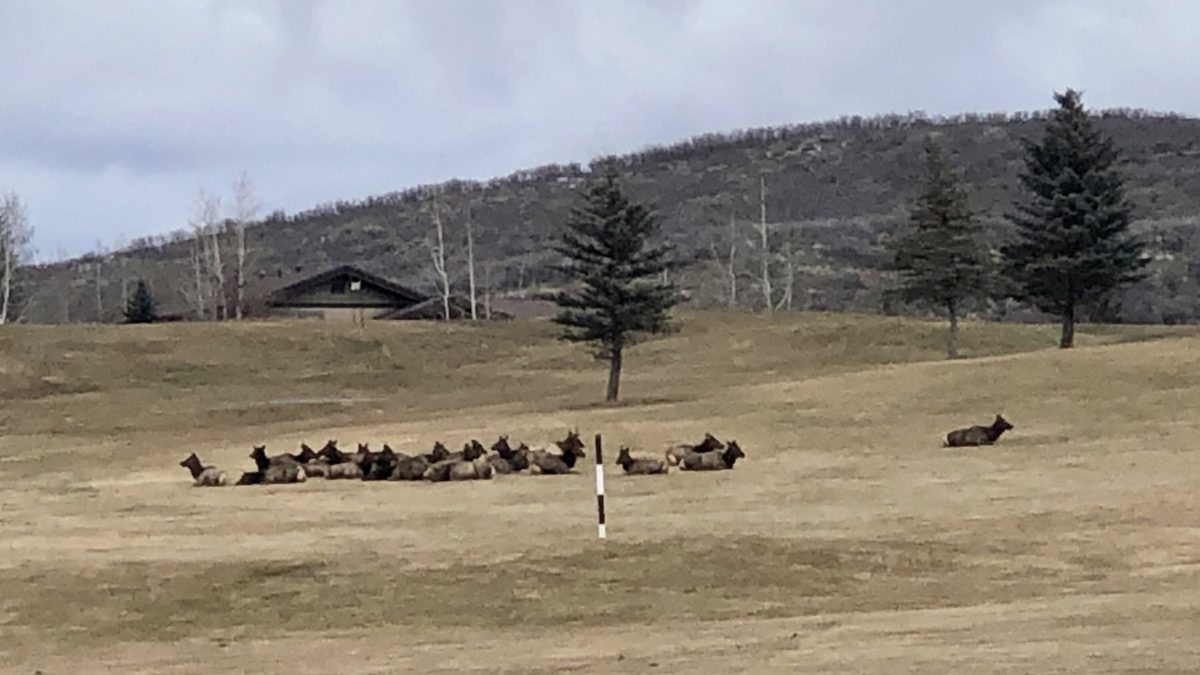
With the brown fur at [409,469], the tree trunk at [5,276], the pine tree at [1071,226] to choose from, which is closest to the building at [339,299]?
the tree trunk at [5,276]

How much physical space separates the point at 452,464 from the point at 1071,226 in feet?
108

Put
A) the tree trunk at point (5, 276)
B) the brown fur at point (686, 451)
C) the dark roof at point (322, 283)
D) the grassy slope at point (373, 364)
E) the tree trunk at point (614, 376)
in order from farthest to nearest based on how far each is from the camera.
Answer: the dark roof at point (322, 283)
the tree trunk at point (5, 276)
the grassy slope at point (373, 364)
the tree trunk at point (614, 376)
the brown fur at point (686, 451)

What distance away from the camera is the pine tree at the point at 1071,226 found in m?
55.7

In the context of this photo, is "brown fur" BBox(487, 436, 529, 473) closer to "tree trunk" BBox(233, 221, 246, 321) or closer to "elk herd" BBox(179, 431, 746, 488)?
"elk herd" BBox(179, 431, 746, 488)

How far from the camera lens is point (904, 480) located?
2588cm

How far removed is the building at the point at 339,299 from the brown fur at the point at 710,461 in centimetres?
6720

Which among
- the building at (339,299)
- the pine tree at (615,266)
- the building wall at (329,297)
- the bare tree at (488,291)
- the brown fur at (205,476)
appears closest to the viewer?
the brown fur at (205,476)

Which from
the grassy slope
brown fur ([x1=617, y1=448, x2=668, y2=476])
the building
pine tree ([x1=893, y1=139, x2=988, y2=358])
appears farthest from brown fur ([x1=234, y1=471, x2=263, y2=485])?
the building

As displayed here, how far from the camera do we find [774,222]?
156625 millimetres

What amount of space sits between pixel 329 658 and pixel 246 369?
54.4 meters

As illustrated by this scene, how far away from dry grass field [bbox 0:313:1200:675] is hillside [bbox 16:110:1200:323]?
63646mm

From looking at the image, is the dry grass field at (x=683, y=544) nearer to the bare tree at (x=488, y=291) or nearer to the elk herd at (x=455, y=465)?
the elk herd at (x=455, y=465)

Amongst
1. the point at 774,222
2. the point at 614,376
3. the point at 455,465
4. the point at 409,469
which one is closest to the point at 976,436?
the point at 455,465

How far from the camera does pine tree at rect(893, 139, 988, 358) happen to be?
60.6 metres
